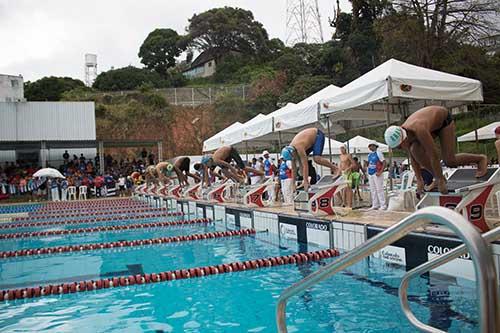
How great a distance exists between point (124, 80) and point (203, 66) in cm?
1143

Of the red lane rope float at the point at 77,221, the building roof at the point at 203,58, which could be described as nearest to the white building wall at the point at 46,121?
the red lane rope float at the point at 77,221

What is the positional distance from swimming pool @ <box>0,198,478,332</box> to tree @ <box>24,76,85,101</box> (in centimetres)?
3771

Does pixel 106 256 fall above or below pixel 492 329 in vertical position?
below

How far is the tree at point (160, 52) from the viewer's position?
4988 cm

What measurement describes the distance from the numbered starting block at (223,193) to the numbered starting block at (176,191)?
3081 millimetres

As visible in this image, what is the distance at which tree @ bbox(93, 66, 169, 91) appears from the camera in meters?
44.5

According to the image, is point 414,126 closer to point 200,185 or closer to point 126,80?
point 200,185

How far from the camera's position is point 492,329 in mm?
1191

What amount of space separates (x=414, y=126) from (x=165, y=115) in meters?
33.3

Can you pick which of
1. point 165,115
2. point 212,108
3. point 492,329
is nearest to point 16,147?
point 165,115

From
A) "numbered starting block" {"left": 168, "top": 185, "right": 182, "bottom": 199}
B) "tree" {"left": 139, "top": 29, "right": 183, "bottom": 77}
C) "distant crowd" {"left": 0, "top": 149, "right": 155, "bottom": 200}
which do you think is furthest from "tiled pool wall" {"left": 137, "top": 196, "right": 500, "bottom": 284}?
"tree" {"left": 139, "top": 29, "right": 183, "bottom": 77}

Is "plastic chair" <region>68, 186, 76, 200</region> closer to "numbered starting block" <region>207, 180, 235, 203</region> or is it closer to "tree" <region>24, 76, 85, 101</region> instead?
"numbered starting block" <region>207, 180, 235, 203</region>

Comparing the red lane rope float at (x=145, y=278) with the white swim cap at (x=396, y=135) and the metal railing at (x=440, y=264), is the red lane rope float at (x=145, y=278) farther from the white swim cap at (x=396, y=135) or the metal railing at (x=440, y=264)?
the metal railing at (x=440, y=264)

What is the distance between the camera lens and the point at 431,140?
453cm
